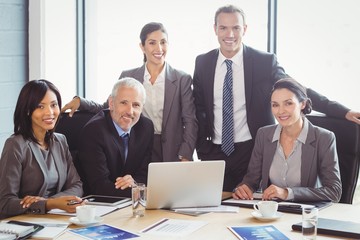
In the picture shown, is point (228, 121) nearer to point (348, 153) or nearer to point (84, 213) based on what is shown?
point (348, 153)

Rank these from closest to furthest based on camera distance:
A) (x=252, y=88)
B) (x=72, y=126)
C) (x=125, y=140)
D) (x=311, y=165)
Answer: (x=311, y=165)
(x=125, y=140)
(x=72, y=126)
(x=252, y=88)

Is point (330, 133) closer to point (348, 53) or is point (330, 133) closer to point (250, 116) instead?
point (250, 116)

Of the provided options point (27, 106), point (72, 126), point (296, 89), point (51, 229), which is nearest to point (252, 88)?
point (296, 89)

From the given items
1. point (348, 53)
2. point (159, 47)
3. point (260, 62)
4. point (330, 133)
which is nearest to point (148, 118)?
point (159, 47)

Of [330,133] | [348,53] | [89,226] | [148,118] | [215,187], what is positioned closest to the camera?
[89,226]

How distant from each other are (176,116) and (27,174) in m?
1.00

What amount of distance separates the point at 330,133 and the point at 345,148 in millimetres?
128

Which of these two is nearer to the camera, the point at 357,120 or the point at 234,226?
the point at 234,226

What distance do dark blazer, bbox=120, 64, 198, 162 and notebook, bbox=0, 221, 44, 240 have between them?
128 centimetres

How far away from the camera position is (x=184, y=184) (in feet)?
8.82

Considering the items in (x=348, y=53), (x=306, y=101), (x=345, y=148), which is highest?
(x=348, y=53)

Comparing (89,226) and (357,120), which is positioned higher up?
(357,120)

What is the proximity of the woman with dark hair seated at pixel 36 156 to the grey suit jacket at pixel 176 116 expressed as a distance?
0.53 m

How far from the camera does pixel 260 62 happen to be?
3568 millimetres
